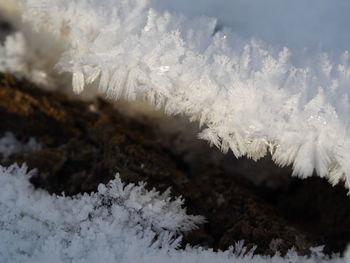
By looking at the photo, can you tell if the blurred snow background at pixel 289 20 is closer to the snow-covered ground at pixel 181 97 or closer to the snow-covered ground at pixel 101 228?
the snow-covered ground at pixel 181 97

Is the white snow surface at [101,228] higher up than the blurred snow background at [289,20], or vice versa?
the blurred snow background at [289,20]

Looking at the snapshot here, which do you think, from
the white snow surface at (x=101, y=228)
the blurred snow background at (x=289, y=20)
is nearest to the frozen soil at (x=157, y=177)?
the white snow surface at (x=101, y=228)

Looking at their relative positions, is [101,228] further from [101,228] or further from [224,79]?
[224,79]

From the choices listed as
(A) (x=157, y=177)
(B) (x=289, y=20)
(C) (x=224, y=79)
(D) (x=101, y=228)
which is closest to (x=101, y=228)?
(D) (x=101, y=228)

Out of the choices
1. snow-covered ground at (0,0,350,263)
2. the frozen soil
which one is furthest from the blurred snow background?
the frozen soil

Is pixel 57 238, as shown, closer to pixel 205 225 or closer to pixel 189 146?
pixel 205 225

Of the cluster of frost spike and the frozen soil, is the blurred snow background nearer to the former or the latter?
the cluster of frost spike
